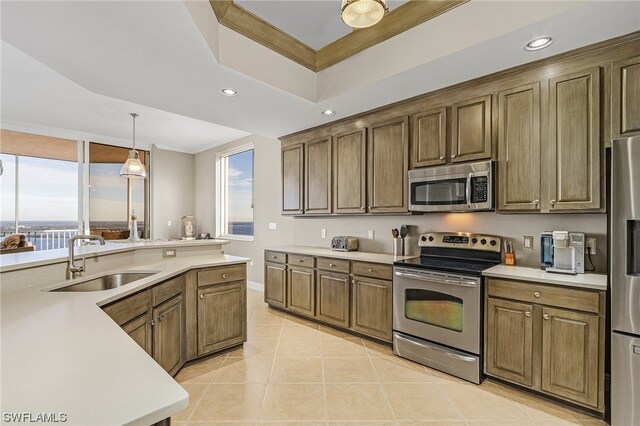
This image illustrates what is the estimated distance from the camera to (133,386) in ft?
2.63

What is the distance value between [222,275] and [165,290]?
0.60 metres

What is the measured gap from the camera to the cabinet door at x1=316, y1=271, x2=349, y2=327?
3.41 meters

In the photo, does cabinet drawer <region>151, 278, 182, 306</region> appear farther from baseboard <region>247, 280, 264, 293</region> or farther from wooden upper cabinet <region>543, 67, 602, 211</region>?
wooden upper cabinet <region>543, 67, 602, 211</region>

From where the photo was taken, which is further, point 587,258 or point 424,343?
point 424,343

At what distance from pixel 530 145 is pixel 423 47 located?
1.17 m

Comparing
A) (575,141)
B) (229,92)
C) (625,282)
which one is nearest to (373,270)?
(625,282)

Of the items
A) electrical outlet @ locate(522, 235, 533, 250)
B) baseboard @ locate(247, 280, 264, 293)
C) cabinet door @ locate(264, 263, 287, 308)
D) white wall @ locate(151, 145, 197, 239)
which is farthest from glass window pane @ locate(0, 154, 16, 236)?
electrical outlet @ locate(522, 235, 533, 250)

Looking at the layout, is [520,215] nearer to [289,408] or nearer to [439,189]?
[439,189]

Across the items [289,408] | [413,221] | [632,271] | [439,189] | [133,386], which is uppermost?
[439,189]

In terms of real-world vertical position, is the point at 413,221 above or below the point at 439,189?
below

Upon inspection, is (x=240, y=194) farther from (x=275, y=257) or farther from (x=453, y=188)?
(x=453, y=188)

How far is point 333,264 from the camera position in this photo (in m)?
3.53

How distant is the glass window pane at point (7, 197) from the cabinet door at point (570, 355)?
7.53 metres

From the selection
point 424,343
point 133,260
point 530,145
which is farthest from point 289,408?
point 530,145
